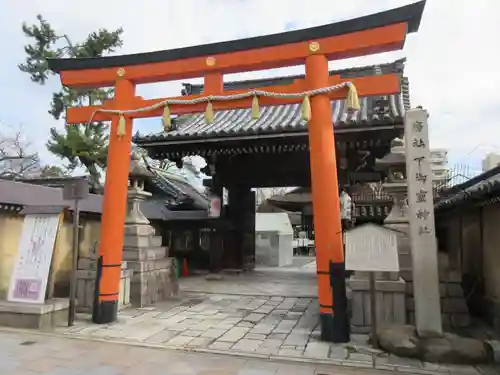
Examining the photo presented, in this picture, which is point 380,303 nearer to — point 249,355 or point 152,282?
point 249,355

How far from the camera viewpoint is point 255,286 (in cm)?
1129

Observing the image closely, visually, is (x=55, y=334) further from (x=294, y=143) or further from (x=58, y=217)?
(x=294, y=143)

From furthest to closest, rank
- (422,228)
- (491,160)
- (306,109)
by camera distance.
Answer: (491,160) < (306,109) < (422,228)

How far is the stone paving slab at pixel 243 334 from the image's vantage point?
496 cm

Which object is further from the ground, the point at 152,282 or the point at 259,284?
the point at 152,282

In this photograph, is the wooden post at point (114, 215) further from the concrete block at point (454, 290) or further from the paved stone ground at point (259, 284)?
the concrete block at point (454, 290)

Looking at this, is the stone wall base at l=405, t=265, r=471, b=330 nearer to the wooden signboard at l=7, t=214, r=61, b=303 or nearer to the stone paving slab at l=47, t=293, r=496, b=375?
the stone paving slab at l=47, t=293, r=496, b=375

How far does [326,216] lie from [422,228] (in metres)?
1.33

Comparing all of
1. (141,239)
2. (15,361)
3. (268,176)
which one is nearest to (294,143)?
(268,176)

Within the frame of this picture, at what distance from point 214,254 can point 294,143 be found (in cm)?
511

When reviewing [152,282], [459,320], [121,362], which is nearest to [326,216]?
[459,320]

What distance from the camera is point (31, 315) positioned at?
623 cm

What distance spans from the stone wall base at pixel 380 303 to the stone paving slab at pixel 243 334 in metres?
0.31

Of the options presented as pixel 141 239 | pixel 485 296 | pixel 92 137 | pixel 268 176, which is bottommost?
pixel 485 296
